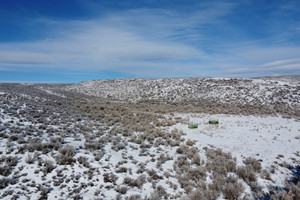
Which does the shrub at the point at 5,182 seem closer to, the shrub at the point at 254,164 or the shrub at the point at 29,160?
the shrub at the point at 29,160

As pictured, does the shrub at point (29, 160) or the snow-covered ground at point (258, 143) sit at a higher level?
the shrub at point (29, 160)

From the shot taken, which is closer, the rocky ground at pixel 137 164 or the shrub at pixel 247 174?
the rocky ground at pixel 137 164

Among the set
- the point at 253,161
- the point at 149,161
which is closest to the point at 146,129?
the point at 149,161

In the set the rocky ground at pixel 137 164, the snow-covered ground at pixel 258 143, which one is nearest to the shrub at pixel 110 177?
the rocky ground at pixel 137 164

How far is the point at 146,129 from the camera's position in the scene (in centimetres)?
1319

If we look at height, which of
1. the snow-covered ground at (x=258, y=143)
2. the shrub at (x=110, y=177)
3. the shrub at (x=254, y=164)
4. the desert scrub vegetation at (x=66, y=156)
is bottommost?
the snow-covered ground at (x=258, y=143)

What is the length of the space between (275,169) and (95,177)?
312 inches

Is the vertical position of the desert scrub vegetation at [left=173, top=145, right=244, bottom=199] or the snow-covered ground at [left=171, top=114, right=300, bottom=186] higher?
the desert scrub vegetation at [left=173, top=145, right=244, bottom=199]

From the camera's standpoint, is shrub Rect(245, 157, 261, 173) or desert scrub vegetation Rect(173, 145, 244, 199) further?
shrub Rect(245, 157, 261, 173)

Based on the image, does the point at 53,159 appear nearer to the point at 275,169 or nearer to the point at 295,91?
the point at 275,169

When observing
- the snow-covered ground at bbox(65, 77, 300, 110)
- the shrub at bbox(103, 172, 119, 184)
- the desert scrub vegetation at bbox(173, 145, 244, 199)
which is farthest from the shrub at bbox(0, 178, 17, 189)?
the snow-covered ground at bbox(65, 77, 300, 110)

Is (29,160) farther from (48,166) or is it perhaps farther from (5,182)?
(5,182)

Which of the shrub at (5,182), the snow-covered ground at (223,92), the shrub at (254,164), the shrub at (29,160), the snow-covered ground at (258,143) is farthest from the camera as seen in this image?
the snow-covered ground at (223,92)

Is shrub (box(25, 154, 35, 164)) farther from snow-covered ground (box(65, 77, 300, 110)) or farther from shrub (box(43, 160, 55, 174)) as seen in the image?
snow-covered ground (box(65, 77, 300, 110))
